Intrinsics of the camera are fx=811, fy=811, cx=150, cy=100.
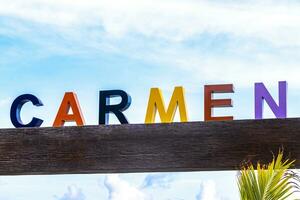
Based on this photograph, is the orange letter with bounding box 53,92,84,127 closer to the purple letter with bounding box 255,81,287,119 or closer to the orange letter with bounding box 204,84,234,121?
the orange letter with bounding box 204,84,234,121

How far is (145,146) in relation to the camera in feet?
36.5

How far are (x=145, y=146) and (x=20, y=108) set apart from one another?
7.13 feet

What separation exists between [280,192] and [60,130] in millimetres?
4124

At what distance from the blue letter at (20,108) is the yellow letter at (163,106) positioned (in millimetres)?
1671

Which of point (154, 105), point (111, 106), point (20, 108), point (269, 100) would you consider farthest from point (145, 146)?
point (20, 108)

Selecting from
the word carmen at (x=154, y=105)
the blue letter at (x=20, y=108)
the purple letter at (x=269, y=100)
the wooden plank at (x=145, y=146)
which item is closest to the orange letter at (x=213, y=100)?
the word carmen at (x=154, y=105)

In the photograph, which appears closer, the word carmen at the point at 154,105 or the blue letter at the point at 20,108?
the word carmen at the point at 154,105

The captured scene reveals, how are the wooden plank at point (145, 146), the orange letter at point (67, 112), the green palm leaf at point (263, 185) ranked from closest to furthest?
the green palm leaf at point (263, 185) < the wooden plank at point (145, 146) < the orange letter at point (67, 112)

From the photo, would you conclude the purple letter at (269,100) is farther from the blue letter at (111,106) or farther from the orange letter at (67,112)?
the orange letter at (67,112)

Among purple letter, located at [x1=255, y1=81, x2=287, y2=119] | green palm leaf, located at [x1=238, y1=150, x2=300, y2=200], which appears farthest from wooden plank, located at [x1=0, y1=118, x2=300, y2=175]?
green palm leaf, located at [x1=238, y1=150, x2=300, y2=200]

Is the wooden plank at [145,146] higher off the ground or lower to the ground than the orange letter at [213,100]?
lower

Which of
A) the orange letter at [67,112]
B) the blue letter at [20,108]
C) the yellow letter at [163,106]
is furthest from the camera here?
the blue letter at [20,108]

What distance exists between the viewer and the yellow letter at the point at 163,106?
11.3m

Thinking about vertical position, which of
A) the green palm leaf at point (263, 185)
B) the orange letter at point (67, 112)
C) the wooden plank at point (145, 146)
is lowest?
the green palm leaf at point (263, 185)
